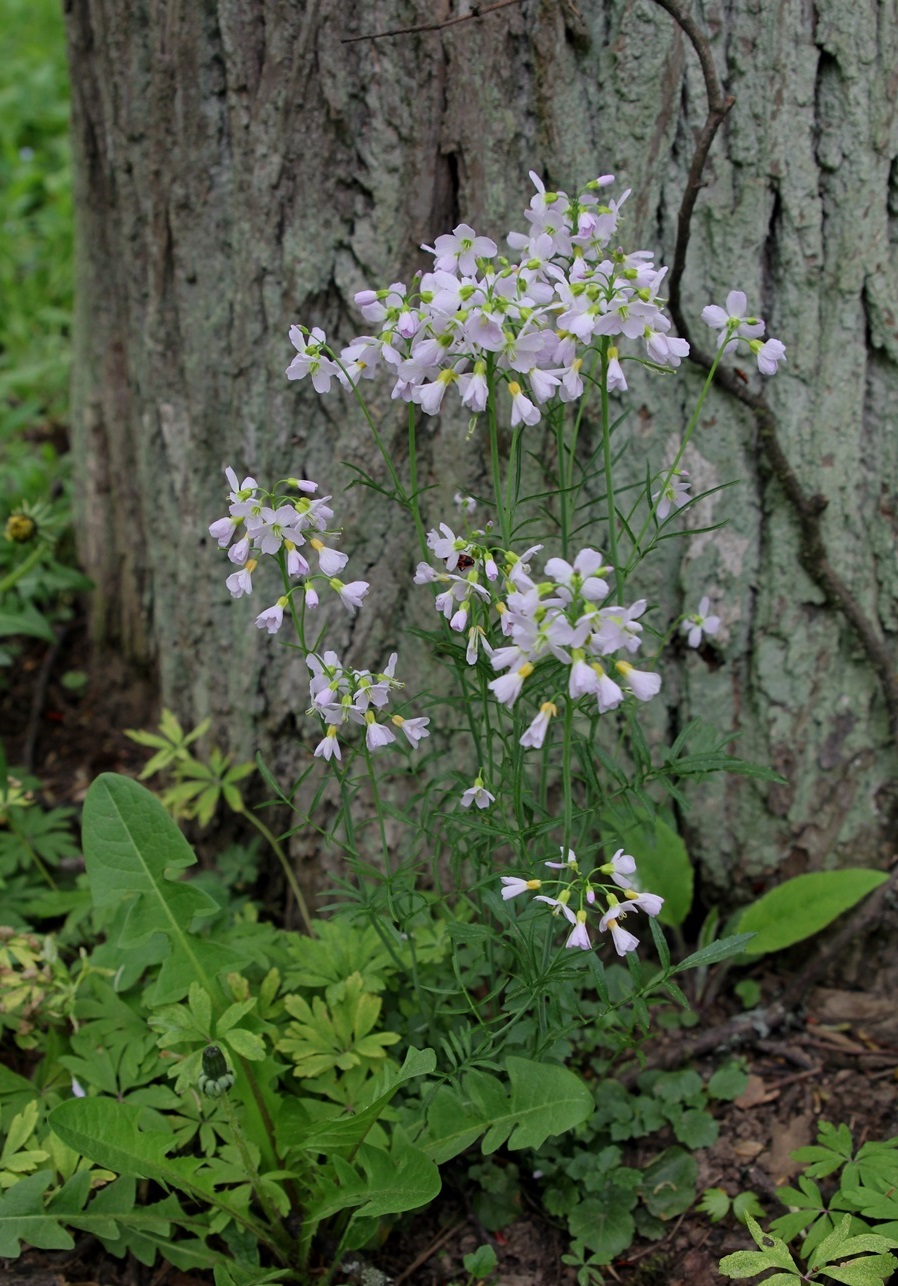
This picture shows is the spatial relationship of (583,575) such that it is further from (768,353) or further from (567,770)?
(768,353)

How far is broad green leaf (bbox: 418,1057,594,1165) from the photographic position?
72.2 inches

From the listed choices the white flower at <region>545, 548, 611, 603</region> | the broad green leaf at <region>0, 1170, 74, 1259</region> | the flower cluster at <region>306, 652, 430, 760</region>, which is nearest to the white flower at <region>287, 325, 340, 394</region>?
the flower cluster at <region>306, 652, 430, 760</region>

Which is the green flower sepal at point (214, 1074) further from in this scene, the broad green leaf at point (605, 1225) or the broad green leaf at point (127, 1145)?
the broad green leaf at point (605, 1225)

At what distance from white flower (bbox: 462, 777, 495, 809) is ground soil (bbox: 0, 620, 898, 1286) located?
0.90 meters

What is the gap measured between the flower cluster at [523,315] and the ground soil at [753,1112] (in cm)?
156

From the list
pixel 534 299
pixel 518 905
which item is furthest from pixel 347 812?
pixel 534 299

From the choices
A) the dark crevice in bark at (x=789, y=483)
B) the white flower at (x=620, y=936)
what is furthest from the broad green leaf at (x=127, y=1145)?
the dark crevice in bark at (x=789, y=483)

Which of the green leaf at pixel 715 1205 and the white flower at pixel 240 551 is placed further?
the green leaf at pixel 715 1205

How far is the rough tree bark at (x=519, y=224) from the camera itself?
210 cm

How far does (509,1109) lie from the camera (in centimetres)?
189

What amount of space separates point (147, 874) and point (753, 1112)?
1.37m

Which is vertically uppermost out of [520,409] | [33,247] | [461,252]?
[33,247]

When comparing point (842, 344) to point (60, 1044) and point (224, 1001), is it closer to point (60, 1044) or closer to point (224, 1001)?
point (224, 1001)

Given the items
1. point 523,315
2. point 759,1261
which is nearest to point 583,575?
point 523,315
